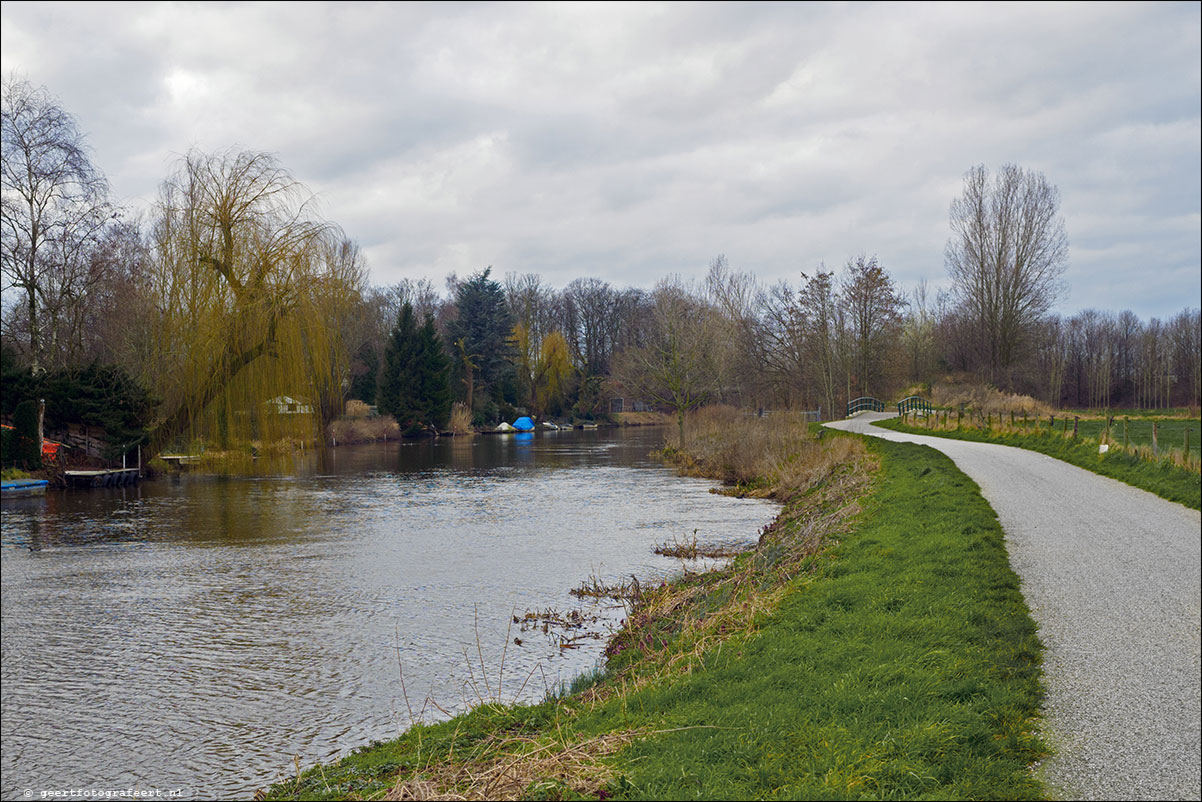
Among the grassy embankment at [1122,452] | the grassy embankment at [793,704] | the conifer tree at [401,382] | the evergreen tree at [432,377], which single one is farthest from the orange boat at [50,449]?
the evergreen tree at [432,377]

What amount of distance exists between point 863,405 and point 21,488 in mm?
36375

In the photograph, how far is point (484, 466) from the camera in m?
34.7

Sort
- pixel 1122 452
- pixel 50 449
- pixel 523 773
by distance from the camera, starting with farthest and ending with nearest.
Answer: pixel 50 449 < pixel 1122 452 < pixel 523 773

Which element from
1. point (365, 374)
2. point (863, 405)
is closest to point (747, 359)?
point (863, 405)

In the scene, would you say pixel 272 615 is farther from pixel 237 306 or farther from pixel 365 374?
pixel 365 374

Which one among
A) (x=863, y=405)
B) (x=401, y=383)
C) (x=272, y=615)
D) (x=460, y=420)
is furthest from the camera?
(x=460, y=420)

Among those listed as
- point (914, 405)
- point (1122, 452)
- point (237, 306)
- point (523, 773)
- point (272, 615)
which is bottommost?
point (272, 615)

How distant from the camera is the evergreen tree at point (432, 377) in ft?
184

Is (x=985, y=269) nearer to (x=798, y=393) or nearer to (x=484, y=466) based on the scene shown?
(x=798, y=393)

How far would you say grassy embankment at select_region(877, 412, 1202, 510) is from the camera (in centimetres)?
1134

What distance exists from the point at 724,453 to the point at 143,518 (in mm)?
18083

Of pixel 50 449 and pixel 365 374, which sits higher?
pixel 365 374

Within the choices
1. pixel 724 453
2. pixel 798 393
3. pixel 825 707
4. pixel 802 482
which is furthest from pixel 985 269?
pixel 825 707

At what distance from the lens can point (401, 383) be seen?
55812mm
